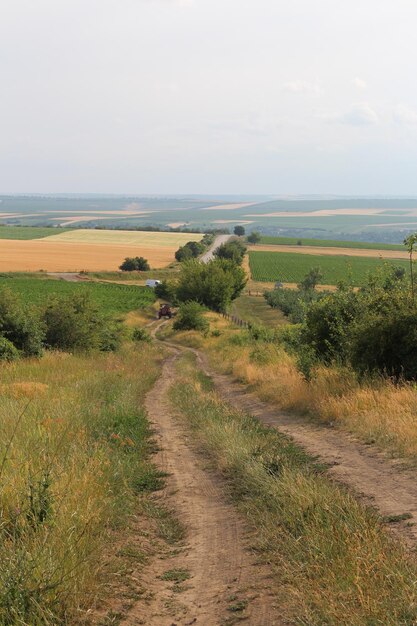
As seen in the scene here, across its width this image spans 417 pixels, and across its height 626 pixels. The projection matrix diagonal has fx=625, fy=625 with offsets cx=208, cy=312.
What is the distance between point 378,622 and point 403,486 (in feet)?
11.6

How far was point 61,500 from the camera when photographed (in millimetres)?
5551

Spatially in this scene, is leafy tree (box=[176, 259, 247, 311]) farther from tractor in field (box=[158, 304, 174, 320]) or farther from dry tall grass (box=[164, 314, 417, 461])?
dry tall grass (box=[164, 314, 417, 461])

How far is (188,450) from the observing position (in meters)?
10.4

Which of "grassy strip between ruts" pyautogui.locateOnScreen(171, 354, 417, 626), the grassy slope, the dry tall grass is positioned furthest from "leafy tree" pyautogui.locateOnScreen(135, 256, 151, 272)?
"grassy strip between ruts" pyautogui.locateOnScreen(171, 354, 417, 626)

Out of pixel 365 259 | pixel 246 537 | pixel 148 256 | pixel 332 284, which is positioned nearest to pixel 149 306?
pixel 332 284

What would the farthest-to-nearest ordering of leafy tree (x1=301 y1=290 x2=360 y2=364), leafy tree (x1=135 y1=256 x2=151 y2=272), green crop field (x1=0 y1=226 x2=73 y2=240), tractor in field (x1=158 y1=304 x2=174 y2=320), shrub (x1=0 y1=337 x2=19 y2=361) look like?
green crop field (x1=0 y1=226 x2=73 y2=240) → leafy tree (x1=135 y1=256 x2=151 y2=272) → tractor in field (x1=158 y1=304 x2=174 y2=320) → shrub (x1=0 y1=337 x2=19 y2=361) → leafy tree (x1=301 y1=290 x2=360 y2=364)

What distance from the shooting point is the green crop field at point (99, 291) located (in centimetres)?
6444

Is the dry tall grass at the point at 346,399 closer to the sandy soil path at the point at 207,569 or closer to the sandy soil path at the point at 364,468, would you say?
the sandy soil path at the point at 364,468

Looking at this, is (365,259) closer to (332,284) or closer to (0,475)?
(332,284)

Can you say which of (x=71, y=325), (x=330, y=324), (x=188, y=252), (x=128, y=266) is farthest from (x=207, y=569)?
(x=188, y=252)

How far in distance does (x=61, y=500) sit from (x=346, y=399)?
826 centimetres

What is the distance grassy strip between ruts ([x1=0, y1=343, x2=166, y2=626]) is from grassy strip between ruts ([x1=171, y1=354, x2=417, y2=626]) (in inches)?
49.5

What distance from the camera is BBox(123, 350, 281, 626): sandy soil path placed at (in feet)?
14.7

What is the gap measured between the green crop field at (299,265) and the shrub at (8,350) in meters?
72.8
